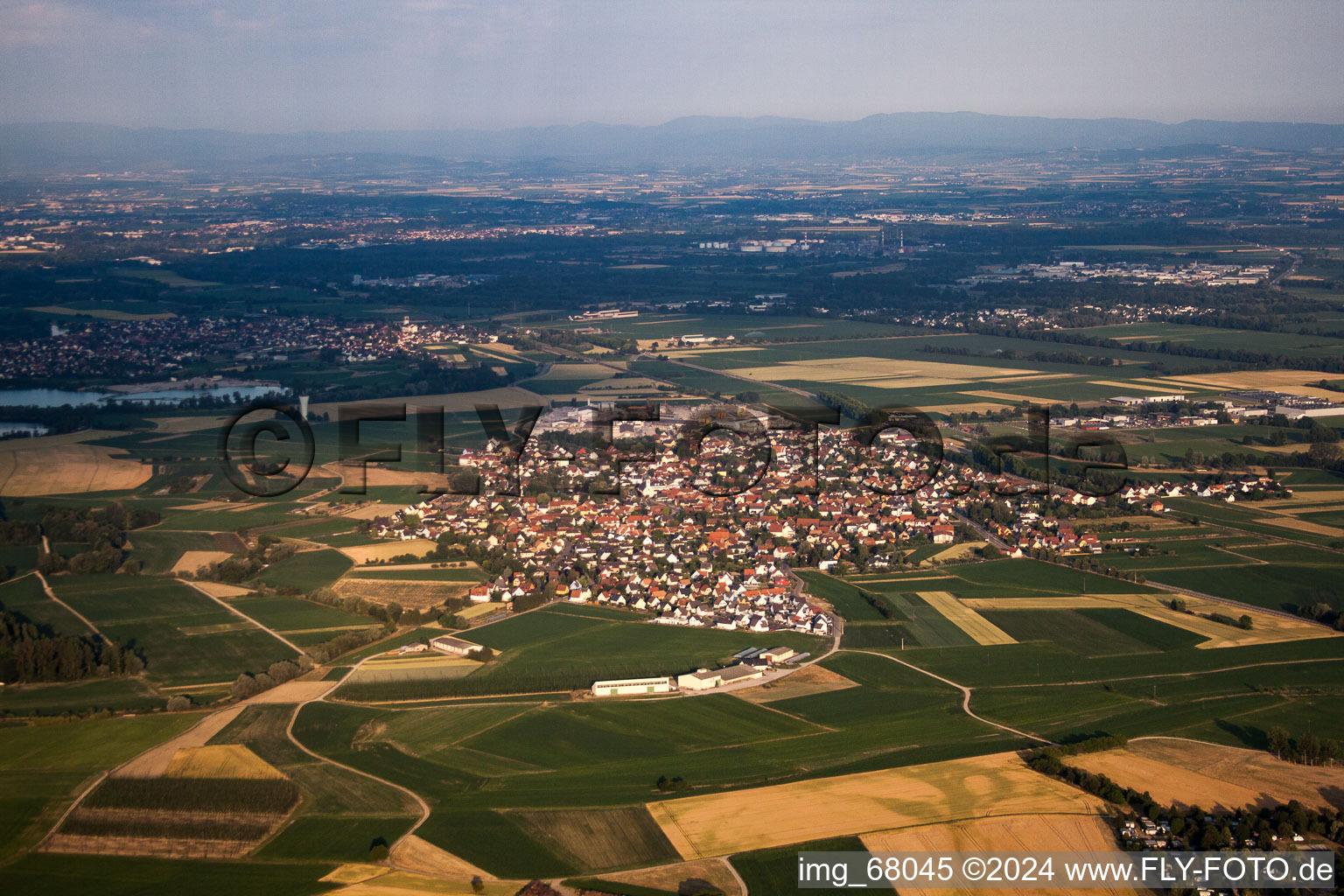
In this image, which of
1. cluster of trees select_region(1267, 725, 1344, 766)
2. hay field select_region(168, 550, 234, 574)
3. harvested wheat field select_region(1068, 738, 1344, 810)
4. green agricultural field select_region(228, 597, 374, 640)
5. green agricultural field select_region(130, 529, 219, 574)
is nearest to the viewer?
harvested wheat field select_region(1068, 738, 1344, 810)

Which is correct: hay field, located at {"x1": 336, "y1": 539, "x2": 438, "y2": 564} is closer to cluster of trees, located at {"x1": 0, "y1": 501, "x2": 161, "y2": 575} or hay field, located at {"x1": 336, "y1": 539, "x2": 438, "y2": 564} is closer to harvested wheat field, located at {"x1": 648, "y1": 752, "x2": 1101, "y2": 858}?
cluster of trees, located at {"x1": 0, "y1": 501, "x2": 161, "y2": 575}

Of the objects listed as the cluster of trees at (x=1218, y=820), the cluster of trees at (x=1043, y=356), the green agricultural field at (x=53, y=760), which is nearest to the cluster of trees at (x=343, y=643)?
the green agricultural field at (x=53, y=760)

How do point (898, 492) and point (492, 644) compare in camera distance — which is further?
point (898, 492)

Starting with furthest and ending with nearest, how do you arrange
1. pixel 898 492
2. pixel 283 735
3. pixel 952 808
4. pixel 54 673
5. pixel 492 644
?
pixel 898 492
pixel 492 644
pixel 54 673
pixel 283 735
pixel 952 808

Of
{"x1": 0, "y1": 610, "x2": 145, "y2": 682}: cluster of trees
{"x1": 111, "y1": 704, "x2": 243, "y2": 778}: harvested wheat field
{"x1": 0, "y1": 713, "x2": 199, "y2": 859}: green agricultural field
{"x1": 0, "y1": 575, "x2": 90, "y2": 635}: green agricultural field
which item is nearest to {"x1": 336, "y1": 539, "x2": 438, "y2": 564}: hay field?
{"x1": 0, "y1": 575, "x2": 90, "y2": 635}: green agricultural field

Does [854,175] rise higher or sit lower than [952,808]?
higher

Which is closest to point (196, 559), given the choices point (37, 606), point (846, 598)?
point (37, 606)

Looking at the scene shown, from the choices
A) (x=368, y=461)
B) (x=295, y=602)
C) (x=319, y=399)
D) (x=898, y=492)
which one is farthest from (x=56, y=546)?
(x=898, y=492)

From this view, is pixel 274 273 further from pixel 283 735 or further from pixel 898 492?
pixel 283 735
